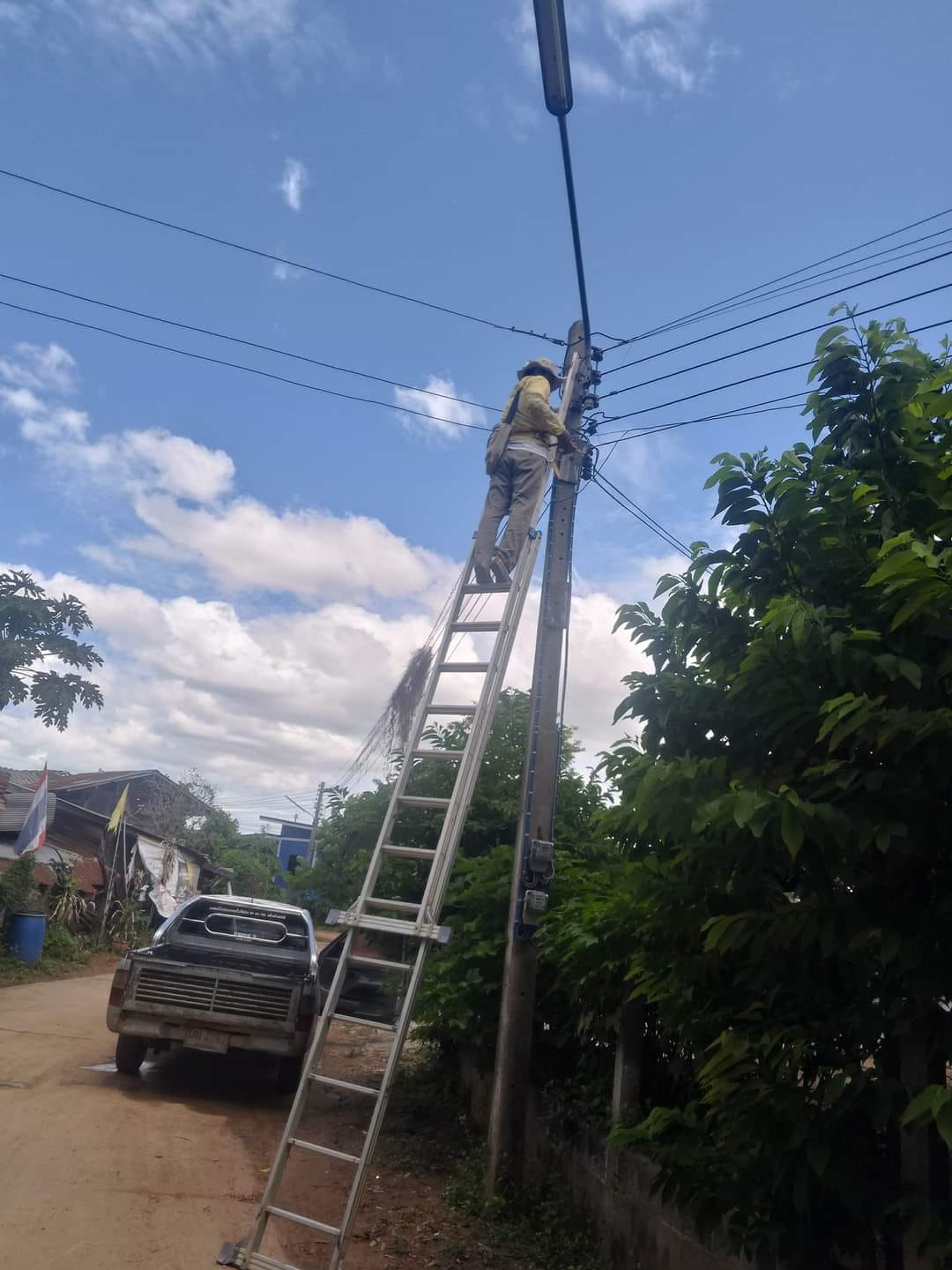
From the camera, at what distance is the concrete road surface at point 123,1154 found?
17.1 ft

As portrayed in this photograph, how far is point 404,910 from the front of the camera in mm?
5555

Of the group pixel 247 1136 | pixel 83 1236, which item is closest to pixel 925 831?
pixel 83 1236

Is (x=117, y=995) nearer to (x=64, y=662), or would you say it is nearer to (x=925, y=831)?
(x=925, y=831)

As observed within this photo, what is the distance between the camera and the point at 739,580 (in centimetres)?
367

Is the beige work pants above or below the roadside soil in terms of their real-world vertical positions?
above

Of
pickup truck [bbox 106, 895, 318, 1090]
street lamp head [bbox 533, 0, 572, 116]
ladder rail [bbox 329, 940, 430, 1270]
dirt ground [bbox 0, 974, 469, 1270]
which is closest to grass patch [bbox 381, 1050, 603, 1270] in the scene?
dirt ground [bbox 0, 974, 469, 1270]

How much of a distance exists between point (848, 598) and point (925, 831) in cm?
84

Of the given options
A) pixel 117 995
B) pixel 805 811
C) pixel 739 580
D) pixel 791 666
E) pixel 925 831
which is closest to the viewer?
pixel 805 811

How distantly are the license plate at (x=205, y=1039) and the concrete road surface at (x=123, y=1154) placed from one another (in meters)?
0.48

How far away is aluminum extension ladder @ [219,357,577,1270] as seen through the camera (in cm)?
458

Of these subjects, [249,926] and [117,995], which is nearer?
[117,995]

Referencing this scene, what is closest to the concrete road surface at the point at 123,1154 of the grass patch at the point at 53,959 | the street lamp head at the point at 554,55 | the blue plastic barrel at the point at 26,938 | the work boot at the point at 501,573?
the work boot at the point at 501,573

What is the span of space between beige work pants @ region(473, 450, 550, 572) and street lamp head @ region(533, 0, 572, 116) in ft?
7.99

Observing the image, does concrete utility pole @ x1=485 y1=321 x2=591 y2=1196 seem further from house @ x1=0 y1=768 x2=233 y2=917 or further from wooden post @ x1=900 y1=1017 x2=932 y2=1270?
house @ x1=0 y1=768 x2=233 y2=917
